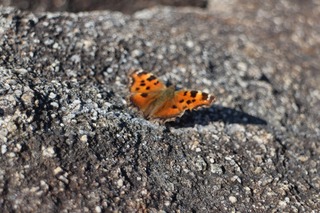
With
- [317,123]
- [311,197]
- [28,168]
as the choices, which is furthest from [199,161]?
[317,123]

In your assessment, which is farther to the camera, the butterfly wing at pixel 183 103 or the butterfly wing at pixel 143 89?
the butterfly wing at pixel 143 89

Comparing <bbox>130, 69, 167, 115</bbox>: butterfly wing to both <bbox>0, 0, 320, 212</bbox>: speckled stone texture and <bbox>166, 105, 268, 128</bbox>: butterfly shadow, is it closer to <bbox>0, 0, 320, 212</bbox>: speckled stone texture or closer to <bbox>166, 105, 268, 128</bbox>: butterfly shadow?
<bbox>0, 0, 320, 212</bbox>: speckled stone texture

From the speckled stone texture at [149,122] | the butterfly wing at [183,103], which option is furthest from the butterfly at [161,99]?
the speckled stone texture at [149,122]

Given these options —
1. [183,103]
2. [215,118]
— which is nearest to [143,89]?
[183,103]

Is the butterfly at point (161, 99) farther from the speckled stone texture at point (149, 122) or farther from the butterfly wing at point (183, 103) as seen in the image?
the speckled stone texture at point (149, 122)

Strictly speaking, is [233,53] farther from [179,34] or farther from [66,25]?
[66,25]

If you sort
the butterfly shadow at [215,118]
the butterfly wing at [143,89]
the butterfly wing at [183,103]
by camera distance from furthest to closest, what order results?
the butterfly shadow at [215,118], the butterfly wing at [143,89], the butterfly wing at [183,103]
